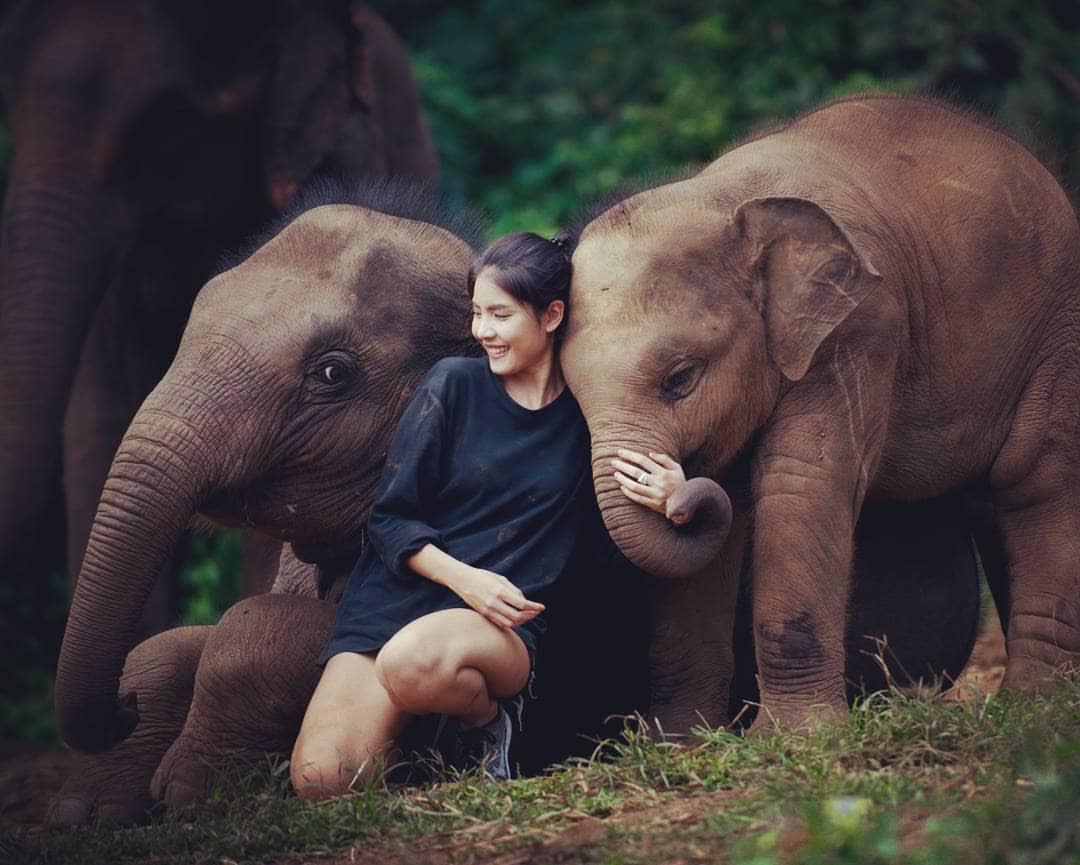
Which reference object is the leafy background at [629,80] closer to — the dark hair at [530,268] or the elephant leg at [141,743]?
the elephant leg at [141,743]

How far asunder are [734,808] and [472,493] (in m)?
1.10

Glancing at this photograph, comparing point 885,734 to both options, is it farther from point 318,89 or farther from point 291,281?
point 318,89

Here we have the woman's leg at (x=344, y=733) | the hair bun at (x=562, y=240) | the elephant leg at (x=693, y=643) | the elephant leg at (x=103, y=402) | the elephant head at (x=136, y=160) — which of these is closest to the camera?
the woman's leg at (x=344, y=733)

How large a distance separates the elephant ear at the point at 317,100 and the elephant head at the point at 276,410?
5.90 ft

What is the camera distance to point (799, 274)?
457 centimetres

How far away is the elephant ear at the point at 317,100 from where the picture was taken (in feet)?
22.8

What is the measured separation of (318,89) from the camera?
705 centimetres

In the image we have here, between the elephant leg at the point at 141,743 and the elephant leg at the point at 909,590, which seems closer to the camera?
the elephant leg at the point at 141,743

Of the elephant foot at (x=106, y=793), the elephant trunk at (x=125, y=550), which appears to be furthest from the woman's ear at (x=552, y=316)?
the elephant foot at (x=106, y=793)

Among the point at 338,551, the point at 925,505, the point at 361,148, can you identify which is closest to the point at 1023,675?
the point at 925,505

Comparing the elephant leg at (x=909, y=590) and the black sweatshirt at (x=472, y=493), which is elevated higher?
the black sweatshirt at (x=472, y=493)

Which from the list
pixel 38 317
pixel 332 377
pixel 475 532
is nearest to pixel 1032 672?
pixel 475 532

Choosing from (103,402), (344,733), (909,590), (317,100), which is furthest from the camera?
(103,402)

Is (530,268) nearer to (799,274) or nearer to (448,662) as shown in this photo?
(799,274)
